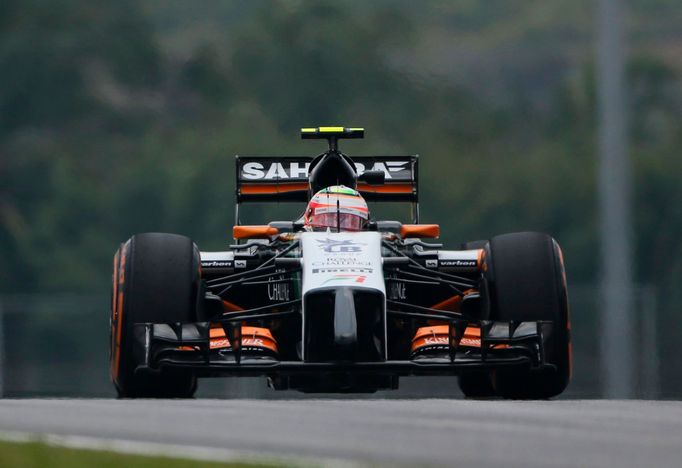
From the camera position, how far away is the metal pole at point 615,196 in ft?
50.2

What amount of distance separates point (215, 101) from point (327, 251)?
44834mm

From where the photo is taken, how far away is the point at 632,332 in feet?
63.7

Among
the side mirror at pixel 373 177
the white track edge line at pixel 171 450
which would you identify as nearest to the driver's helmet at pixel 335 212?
the side mirror at pixel 373 177

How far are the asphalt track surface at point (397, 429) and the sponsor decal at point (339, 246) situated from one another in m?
2.21

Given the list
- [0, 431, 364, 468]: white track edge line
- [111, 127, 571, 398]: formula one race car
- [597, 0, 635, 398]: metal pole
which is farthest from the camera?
[597, 0, 635, 398]: metal pole

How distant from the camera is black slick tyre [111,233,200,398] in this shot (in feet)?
36.4

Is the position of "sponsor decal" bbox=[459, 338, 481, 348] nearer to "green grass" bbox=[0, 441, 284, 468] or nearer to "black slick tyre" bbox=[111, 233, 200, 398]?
"black slick tyre" bbox=[111, 233, 200, 398]

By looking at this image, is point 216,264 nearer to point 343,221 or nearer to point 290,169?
point 343,221

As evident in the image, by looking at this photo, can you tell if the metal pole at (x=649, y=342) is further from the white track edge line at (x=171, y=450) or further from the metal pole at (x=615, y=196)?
the white track edge line at (x=171, y=450)

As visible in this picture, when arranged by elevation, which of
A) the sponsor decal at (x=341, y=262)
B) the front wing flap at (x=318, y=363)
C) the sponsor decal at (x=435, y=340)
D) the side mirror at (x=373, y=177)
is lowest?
the front wing flap at (x=318, y=363)

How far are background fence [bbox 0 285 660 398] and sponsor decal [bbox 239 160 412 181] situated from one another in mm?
4138

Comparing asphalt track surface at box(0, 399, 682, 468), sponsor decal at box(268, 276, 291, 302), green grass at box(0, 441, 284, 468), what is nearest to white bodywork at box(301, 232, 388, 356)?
sponsor decal at box(268, 276, 291, 302)

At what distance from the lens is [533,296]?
1140cm

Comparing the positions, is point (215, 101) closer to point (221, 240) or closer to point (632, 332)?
point (221, 240)
